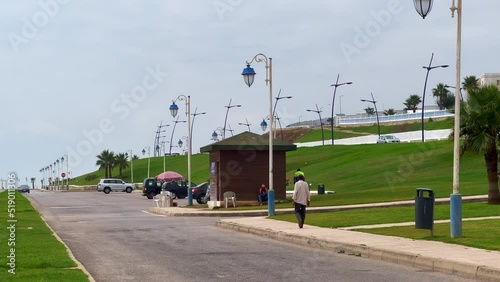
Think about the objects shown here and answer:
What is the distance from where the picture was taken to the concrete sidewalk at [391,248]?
15.4m

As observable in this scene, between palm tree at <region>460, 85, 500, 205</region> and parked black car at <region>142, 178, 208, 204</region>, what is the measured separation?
91.5 feet

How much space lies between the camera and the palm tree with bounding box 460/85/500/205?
32.4 m

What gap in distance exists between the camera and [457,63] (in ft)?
66.6

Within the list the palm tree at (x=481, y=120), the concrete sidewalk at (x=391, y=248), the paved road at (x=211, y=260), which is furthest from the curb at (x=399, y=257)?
the palm tree at (x=481, y=120)

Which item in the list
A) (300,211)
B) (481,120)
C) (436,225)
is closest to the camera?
(436,225)

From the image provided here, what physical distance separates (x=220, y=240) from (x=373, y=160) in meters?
67.2

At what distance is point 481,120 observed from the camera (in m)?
32.4

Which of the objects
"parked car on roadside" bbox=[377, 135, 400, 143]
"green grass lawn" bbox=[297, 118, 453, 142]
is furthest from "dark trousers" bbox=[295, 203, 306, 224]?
"green grass lawn" bbox=[297, 118, 453, 142]

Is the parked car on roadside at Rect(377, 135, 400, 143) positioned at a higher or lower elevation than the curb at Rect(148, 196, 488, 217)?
higher

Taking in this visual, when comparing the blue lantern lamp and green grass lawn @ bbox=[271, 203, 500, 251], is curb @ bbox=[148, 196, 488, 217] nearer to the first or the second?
green grass lawn @ bbox=[271, 203, 500, 251]

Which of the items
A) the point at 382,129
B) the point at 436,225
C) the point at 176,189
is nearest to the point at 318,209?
the point at 436,225

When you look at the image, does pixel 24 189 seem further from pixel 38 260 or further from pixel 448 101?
pixel 38 260

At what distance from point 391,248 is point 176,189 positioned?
178 ft

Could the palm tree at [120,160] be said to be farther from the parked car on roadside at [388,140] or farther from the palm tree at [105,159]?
the parked car on roadside at [388,140]
